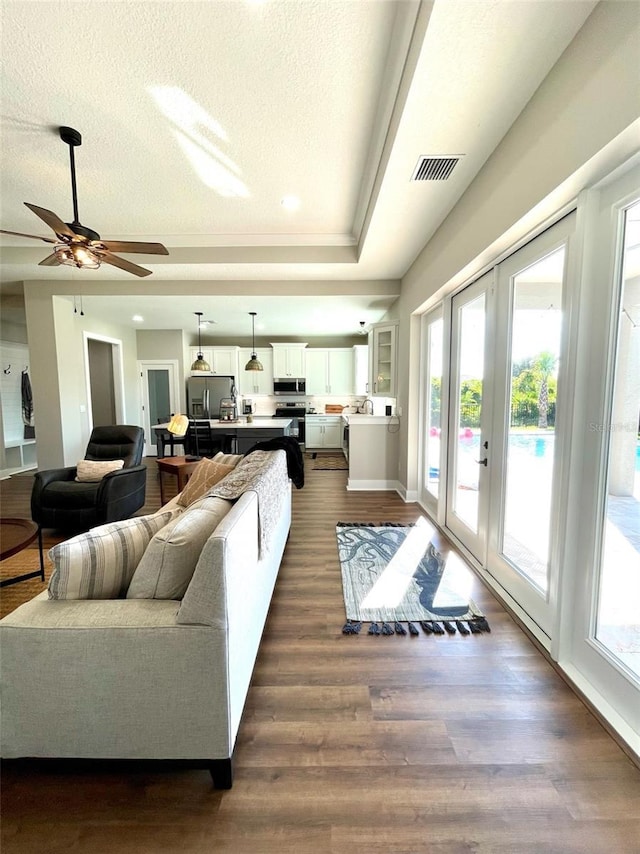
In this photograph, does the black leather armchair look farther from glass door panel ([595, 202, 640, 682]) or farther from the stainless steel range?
the stainless steel range

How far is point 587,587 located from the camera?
1569 mm

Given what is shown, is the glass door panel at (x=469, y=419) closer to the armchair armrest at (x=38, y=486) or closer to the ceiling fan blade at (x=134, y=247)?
the ceiling fan blade at (x=134, y=247)

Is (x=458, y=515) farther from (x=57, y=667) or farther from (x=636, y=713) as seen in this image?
(x=57, y=667)

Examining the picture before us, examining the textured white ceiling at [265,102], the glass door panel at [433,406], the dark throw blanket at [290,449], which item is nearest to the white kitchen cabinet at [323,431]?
the glass door panel at [433,406]

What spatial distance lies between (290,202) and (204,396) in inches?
195

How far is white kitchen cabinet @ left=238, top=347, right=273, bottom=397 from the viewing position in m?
7.62

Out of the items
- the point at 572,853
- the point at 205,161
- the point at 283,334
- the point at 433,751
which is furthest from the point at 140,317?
the point at 572,853

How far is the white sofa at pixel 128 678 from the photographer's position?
1.10 m

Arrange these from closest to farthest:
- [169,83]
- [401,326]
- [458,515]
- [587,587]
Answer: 1. [587,587]
2. [169,83]
3. [458,515]
4. [401,326]

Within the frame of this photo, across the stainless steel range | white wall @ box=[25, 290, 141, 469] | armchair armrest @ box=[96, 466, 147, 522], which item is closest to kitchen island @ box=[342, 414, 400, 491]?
armchair armrest @ box=[96, 466, 147, 522]

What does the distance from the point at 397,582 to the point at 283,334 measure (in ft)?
20.2

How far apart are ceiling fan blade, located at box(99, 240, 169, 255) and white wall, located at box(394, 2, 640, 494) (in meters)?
2.14

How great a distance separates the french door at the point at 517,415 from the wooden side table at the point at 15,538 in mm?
2928

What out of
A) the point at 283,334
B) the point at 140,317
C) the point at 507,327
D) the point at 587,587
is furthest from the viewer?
the point at 283,334
